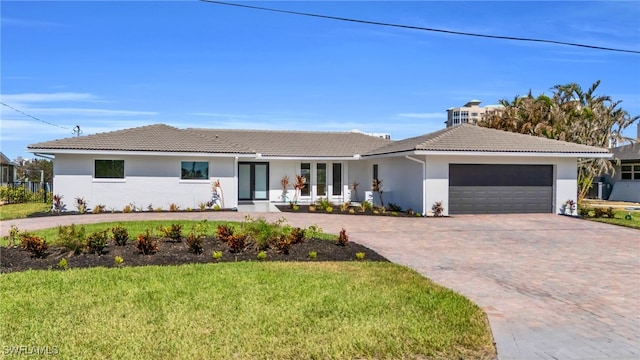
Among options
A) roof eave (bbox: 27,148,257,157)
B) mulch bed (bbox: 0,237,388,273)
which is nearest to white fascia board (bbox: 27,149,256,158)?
roof eave (bbox: 27,148,257,157)

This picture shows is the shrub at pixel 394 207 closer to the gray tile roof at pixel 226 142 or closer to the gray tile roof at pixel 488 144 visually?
Result: the gray tile roof at pixel 488 144

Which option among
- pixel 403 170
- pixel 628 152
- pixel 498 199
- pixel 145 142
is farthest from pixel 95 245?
pixel 628 152

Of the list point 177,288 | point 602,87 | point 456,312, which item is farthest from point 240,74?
point 602,87

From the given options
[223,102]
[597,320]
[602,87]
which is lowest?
[597,320]

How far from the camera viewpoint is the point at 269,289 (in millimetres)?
7191

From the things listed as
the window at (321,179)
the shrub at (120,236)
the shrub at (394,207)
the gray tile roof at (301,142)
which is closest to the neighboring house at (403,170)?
the shrub at (394,207)

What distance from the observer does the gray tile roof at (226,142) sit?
21547 millimetres

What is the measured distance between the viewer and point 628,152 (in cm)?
3475

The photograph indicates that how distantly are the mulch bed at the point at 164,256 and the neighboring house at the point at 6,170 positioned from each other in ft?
122

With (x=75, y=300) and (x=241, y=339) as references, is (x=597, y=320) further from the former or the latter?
(x=75, y=300)

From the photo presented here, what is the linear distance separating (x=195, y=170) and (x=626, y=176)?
3082 centimetres

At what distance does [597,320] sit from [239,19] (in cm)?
1225

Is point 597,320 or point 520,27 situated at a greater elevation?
point 520,27

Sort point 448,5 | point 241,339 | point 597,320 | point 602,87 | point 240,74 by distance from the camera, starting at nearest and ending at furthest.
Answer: point 241,339, point 597,320, point 448,5, point 240,74, point 602,87
